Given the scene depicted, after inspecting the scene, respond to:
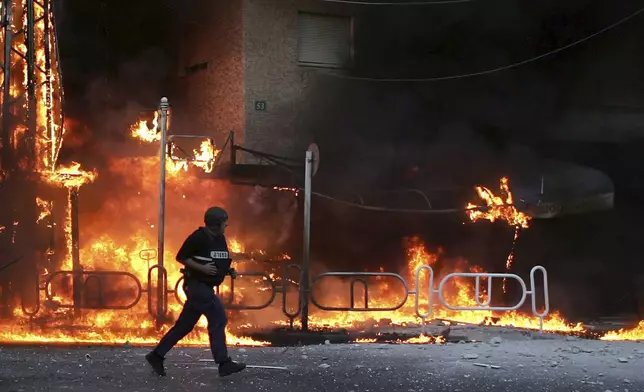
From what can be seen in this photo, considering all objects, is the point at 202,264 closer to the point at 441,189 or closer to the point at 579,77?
the point at 441,189

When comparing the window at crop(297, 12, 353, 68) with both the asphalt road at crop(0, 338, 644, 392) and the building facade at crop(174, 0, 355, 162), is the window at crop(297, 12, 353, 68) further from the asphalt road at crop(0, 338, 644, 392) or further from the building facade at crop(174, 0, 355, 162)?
the asphalt road at crop(0, 338, 644, 392)

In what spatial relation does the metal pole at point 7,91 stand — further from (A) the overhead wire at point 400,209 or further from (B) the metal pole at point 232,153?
(A) the overhead wire at point 400,209

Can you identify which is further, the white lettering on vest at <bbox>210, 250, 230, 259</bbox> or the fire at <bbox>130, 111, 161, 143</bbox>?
the fire at <bbox>130, 111, 161, 143</bbox>

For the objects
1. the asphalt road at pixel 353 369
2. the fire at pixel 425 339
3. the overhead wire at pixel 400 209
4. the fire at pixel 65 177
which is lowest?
the fire at pixel 425 339

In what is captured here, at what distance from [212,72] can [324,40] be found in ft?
6.70

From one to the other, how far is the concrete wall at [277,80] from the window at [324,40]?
170mm

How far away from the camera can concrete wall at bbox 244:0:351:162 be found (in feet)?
41.0

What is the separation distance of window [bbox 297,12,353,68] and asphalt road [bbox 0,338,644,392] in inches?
247

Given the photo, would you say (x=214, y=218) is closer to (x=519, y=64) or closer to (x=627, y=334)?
(x=627, y=334)

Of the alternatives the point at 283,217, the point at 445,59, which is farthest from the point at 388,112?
the point at 283,217

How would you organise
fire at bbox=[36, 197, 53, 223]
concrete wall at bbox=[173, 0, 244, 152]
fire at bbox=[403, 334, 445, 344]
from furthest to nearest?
concrete wall at bbox=[173, 0, 244, 152] → fire at bbox=[36, 197, 53, 223] → fire at bbox=[403, 334, 445, 344]

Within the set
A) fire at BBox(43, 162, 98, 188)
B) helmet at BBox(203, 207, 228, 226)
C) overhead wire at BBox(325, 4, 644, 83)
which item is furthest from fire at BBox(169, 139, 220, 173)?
helmet at BBox(203, 207, 228, 226)

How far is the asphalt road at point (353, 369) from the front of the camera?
243 inches

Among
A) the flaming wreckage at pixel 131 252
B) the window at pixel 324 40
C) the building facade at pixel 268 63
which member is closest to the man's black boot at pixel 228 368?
the flaming wreckage at pixel 131 252
